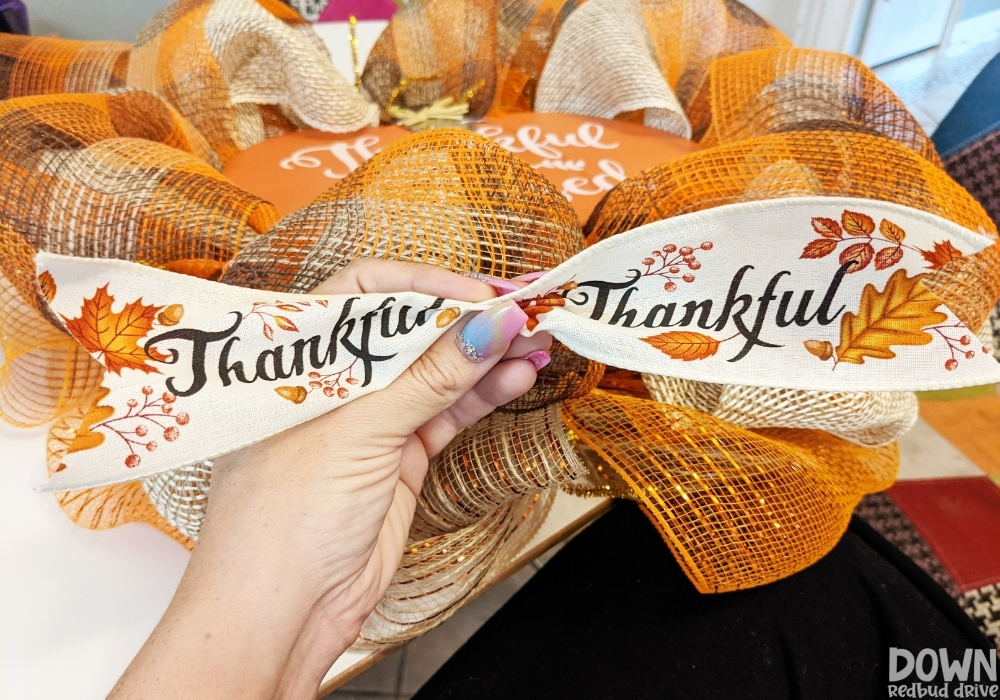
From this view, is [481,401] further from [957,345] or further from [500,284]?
[957,345]

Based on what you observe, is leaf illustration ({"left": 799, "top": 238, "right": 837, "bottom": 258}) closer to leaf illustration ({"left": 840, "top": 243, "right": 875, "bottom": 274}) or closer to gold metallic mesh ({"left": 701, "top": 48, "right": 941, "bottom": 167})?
leaf illustration ({"left": 840, "top": 243, "right": 875, "bottom": 274})

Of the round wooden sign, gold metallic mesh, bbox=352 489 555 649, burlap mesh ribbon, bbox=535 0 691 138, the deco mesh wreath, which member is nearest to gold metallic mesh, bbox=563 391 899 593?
the deco mesh wreath

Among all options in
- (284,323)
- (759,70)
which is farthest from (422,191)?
(759,70)

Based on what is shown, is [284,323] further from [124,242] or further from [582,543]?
[582,543]

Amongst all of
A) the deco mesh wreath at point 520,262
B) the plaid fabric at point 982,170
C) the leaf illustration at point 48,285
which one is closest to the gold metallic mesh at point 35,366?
the deco mesh wreath at point 520,262

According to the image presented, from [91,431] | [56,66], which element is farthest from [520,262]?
[56,66]

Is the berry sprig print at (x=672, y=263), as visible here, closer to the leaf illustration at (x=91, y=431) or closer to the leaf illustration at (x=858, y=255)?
the leaf illustration at (x=858, y=255)
